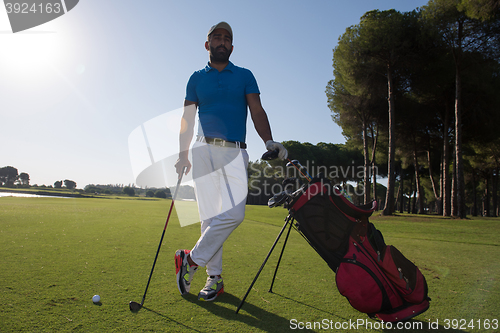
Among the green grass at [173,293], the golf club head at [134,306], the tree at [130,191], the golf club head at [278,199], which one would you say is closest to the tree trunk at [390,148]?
the green grass at [173,293]

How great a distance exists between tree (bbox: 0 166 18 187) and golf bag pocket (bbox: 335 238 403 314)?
90.3m

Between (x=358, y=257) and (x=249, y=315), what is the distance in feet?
2.90

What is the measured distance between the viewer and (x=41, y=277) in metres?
2.71

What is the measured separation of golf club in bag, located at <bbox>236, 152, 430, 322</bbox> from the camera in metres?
2.04

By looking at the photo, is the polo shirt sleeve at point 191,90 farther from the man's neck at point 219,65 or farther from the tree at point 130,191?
the tree at point 130,191

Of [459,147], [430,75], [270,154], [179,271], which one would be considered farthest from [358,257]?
[430,75]

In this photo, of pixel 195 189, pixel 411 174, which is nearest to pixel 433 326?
pixel 195 189

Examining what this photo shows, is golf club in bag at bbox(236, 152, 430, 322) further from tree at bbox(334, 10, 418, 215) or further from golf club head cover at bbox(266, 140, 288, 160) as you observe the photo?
tree at bbox(334, 10, 418, 215)

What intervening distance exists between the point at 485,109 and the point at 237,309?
22.3 meters

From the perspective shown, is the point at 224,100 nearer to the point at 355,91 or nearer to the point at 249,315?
the point at 249,315

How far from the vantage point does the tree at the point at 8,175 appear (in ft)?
234

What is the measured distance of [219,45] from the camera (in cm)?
292

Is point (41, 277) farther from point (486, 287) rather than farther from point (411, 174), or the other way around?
point (411, 174)

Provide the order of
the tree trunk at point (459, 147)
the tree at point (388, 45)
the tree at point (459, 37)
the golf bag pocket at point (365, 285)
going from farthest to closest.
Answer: the tree at point (388, 45), the tree at point (459, 37), the tree trunk at point (459, 147), the golf bag pocket at point (365, 285)
